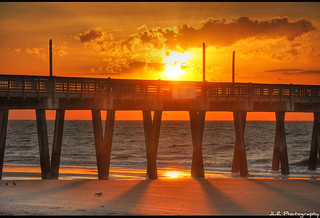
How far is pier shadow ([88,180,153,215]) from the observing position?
1575 cm

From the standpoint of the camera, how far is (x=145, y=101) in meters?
26.3

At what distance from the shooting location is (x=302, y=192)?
21.0 meters

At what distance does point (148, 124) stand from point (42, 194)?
30.1 feet

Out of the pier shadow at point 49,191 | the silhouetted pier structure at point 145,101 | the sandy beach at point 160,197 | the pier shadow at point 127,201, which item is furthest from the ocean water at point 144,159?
the pier shadow at point 127,201

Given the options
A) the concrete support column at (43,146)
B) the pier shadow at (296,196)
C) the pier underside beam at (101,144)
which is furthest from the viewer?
the pier underside beam at (101,144)

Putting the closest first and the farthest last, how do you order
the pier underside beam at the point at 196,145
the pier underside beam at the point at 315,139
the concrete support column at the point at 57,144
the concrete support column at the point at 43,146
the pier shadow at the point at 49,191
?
the pier shadow at the point at 49,191 < the concrete support column at the point at 43,146 < the concrete support column at the point at 57,144 < the pier underside beam at the point at 196,145 < the pier underside beam at the point at 315,139

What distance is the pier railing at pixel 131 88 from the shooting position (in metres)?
23.7

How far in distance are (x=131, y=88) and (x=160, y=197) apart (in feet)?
29.2

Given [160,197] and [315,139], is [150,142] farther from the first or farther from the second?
[315,139]

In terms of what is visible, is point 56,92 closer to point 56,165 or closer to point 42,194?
point 56,165

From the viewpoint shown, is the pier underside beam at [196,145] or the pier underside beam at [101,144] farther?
the pier underside beam at [196,145]

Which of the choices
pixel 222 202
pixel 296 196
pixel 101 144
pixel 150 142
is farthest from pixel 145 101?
pixel 296 196

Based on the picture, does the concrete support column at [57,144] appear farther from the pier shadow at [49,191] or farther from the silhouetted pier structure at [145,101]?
the pier shadow at [49,191]

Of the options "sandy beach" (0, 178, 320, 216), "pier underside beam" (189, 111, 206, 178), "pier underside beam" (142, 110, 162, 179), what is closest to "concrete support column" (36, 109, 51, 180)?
"sandy beach" (0, 178, 320, 216)
